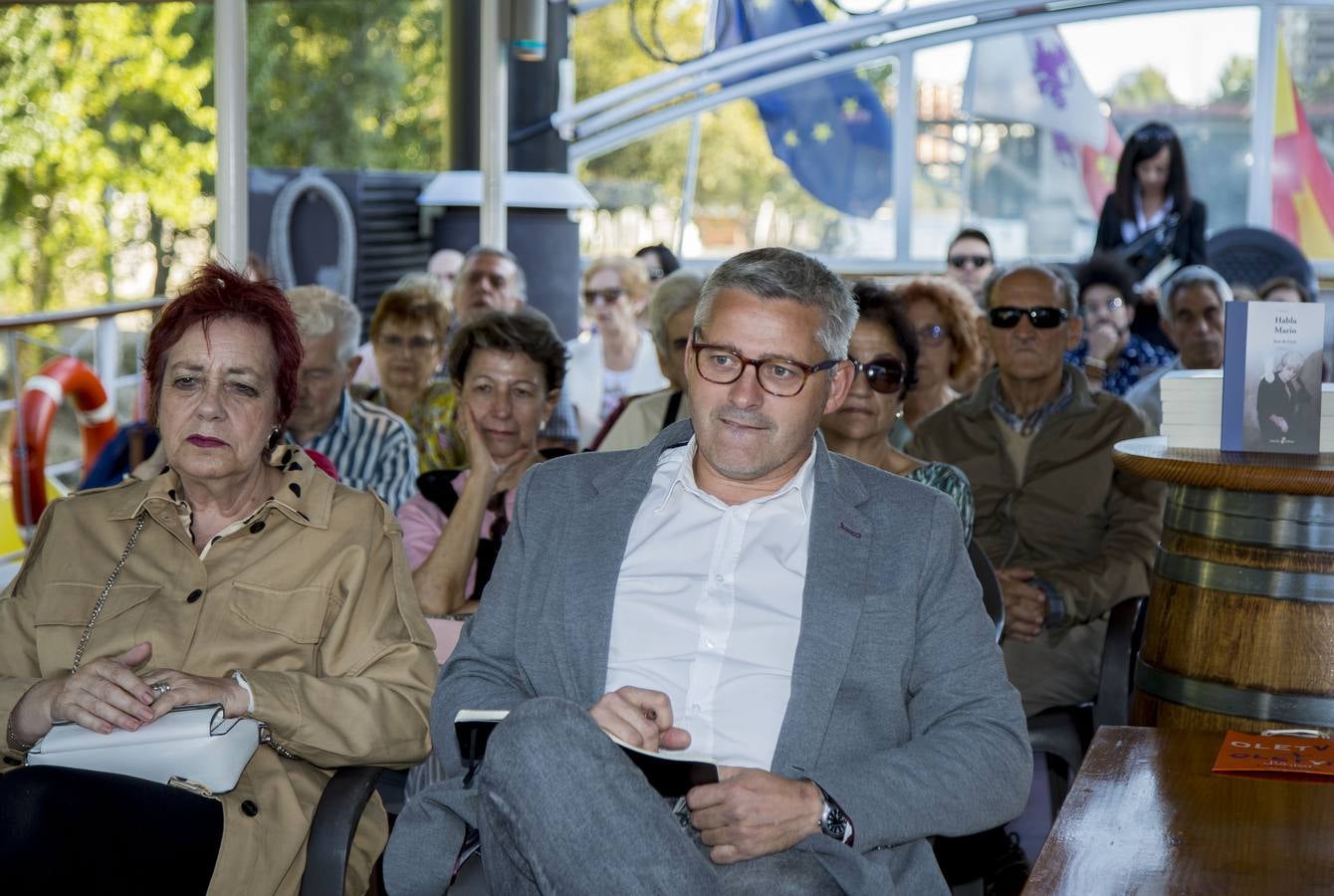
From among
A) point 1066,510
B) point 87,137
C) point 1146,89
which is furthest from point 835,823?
point 87,137

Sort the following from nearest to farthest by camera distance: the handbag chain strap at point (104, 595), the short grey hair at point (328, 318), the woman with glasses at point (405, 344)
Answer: the handbag chain strap at point (104, 595) → the short grey hair at point (328, 318) → the woman with glasses at point (405, 344)

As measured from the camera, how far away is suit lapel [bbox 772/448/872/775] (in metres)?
2.18


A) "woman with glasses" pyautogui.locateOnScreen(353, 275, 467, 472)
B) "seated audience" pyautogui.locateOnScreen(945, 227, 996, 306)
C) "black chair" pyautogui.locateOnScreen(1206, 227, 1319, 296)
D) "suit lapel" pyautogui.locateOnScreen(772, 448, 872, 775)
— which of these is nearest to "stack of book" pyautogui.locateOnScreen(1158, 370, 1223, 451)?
"suit lapel" pyautogui.locateOnScreen(772, 448, 872, 775)

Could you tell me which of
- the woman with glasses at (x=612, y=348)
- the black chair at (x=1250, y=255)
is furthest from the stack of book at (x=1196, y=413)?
the black chair at (x=1250, y=255)

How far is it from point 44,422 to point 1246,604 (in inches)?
227

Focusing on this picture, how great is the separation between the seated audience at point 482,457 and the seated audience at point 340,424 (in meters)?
0.45

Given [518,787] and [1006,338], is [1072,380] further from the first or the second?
[518,787]

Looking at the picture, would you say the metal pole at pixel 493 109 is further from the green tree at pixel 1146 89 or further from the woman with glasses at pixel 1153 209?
the green tree at pixel 1146 89

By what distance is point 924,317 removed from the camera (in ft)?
15.7

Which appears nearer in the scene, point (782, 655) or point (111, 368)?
point (782, 655)

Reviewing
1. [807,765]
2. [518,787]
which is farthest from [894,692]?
[518,787]

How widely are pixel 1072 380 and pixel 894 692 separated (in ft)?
6.53

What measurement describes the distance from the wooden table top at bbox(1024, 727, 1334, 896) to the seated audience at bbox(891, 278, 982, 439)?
8.34ft

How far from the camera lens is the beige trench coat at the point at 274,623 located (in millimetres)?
2350
